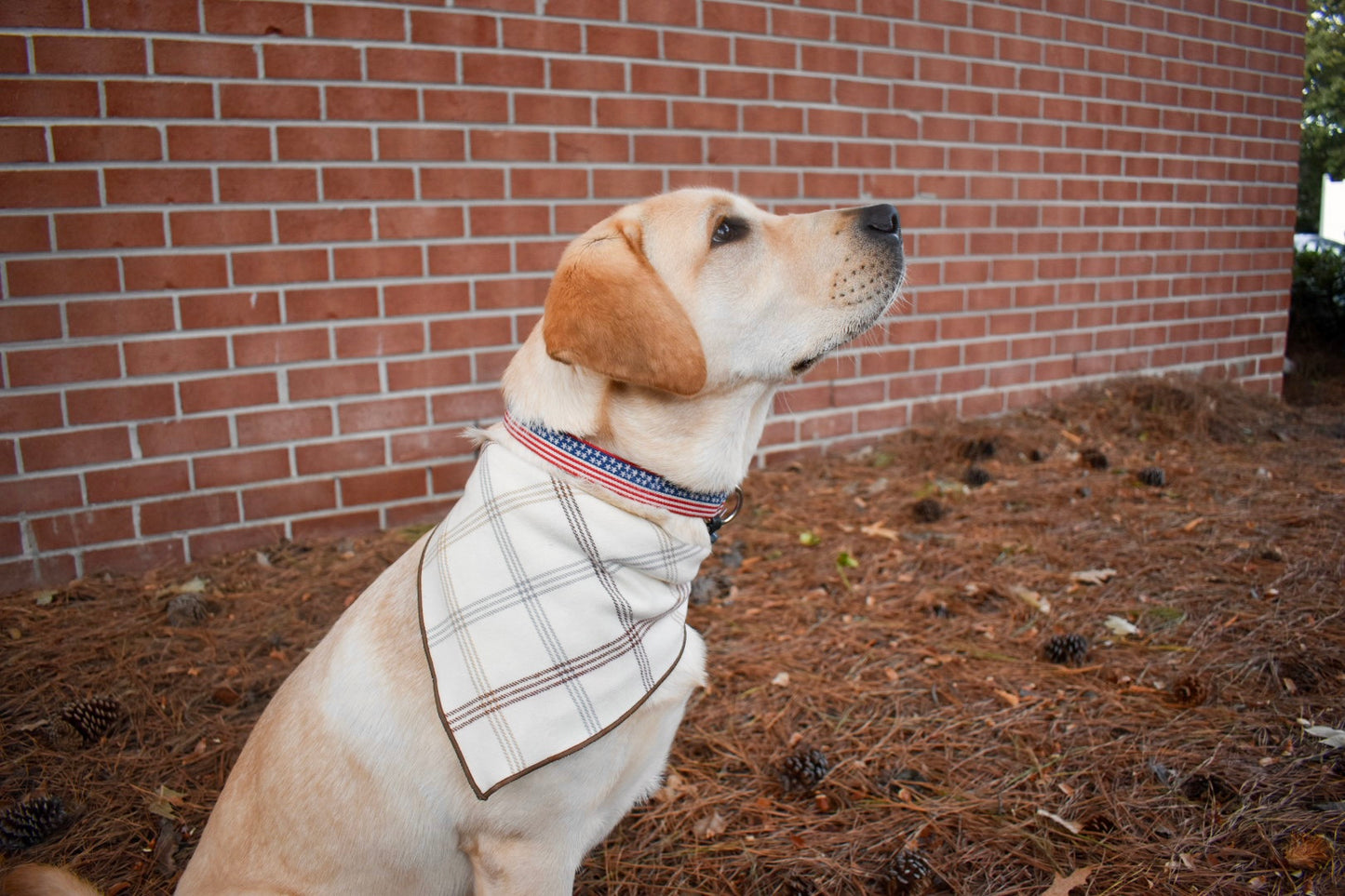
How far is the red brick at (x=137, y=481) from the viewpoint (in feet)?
11.5

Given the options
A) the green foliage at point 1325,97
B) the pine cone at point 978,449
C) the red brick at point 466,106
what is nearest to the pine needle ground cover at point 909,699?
the pine cone at point 978,449

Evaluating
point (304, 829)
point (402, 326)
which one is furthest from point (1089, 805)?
point (402, 326)

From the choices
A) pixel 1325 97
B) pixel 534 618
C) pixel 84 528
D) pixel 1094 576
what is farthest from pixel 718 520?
pixel 1325 97

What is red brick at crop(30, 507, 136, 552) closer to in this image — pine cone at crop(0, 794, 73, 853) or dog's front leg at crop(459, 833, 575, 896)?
pine cone at crop(0, 794, 73, 853)

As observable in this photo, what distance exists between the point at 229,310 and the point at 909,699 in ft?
9.81

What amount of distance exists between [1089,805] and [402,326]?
3161 mm

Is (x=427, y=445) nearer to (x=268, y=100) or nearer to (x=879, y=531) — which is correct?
(x=268, y=100)

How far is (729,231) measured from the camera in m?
2.18

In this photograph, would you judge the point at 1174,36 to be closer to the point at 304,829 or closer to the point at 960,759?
the point at 960,759

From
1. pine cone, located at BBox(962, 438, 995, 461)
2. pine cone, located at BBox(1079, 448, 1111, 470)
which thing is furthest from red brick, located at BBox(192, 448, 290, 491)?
pine cone, located at BBox(1079, 448, 1111, 470)

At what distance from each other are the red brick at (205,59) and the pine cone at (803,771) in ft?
10.6

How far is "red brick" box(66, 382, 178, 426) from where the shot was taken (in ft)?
11.2

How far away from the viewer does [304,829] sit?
170 centimetres

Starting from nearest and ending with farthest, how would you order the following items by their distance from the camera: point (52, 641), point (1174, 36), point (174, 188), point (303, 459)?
point (52, 641), point (174, 188), point (303, 459), point (1174, 36)
